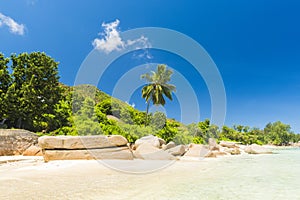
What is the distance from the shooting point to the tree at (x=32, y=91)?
1680 cm

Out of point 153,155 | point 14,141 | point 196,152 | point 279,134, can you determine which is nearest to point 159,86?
point 196,152

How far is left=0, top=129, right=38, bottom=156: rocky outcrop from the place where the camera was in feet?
36.8

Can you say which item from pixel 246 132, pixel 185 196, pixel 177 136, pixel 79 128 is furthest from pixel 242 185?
pixel 246 132

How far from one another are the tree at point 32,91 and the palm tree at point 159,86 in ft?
39.3

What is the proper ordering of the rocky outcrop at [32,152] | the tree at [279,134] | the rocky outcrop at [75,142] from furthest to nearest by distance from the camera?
1. the tree at [279,134]
2. the rocky outcrop at [32,152]
3. the rocky outcrop at [75,142]

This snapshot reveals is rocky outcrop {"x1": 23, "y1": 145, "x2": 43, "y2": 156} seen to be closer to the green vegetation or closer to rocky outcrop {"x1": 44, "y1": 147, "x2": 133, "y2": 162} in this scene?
rocky outcrop {"x1": 44, "y1": 147, "x2": 133, "y2": 162}

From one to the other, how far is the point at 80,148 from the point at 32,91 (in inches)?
422

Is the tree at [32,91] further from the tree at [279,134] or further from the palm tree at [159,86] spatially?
the tree at [279,134]

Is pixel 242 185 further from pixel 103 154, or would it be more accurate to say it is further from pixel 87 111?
pixel 87 111

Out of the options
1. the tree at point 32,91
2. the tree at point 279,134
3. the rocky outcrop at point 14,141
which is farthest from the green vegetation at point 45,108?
the tree at point 279,134

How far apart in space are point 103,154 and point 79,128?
27.7ft

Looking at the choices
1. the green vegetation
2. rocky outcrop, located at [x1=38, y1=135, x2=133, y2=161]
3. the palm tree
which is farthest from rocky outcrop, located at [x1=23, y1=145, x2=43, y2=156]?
the palm tree

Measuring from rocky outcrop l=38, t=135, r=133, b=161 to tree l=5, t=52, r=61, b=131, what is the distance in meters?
9.99

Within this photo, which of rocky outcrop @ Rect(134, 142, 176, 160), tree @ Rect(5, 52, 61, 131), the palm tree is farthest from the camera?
the palm tree
